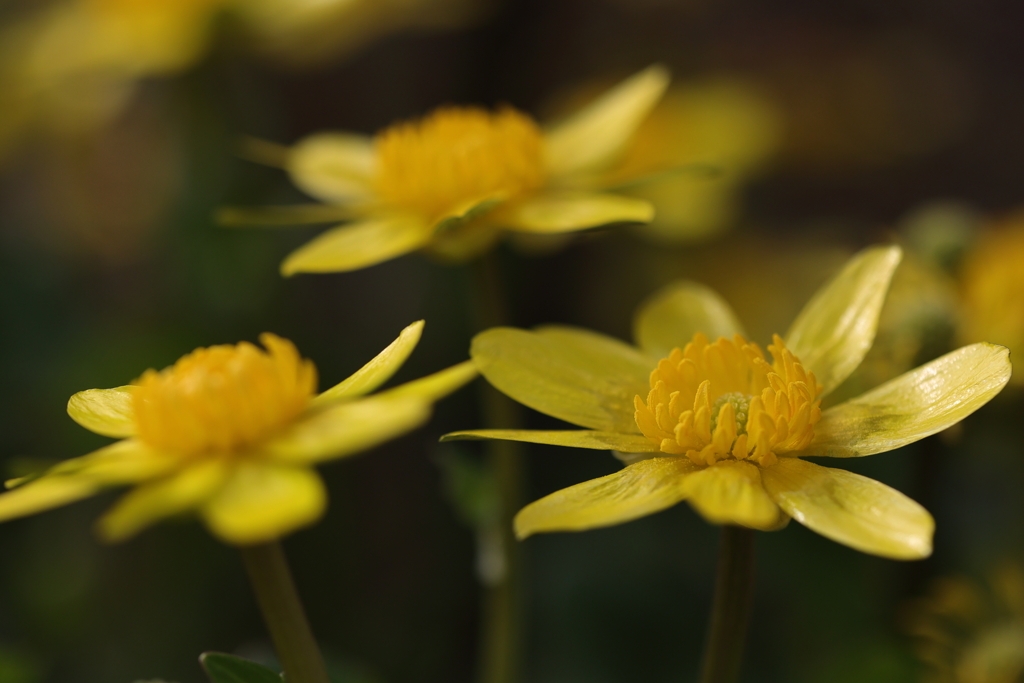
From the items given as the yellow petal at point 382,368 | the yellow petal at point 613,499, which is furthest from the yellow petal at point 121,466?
the yellow petal at point 613,499

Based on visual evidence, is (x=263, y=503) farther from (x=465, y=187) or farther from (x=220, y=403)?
(x=465, y=187)

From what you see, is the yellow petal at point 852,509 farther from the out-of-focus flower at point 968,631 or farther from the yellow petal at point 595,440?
the out-of-focus flower at point 968,631

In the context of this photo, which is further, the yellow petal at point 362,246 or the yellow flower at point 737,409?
the yellow petal at point 362,246

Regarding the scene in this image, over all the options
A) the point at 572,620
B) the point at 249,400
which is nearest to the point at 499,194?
the point at 249,400

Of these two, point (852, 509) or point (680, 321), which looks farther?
point (680, 321)

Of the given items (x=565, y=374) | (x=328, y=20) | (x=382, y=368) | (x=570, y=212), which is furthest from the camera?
(x=328, y=20)

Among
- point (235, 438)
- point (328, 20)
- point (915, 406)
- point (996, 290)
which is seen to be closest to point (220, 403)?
point (235, 438)
